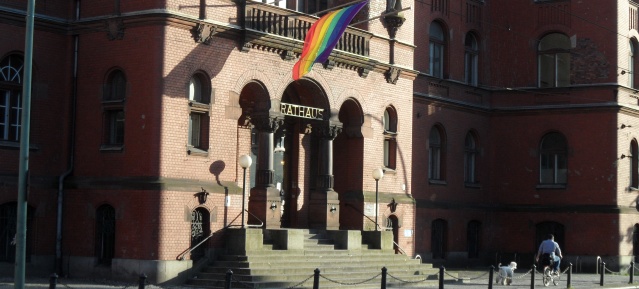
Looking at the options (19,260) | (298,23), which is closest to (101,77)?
(298,23)

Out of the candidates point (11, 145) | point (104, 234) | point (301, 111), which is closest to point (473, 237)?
point (301, 111)

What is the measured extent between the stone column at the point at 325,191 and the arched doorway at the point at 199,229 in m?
4.98

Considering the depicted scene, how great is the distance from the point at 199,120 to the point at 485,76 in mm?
18971

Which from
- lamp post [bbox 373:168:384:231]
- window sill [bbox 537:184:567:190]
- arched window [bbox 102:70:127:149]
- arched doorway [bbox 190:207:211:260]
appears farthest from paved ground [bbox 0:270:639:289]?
window sill [bbox 537:184:567:190]

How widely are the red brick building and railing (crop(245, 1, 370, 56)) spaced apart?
79mm

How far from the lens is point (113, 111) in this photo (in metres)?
29.5

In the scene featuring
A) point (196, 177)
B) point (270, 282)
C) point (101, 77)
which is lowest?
point (270, 282)

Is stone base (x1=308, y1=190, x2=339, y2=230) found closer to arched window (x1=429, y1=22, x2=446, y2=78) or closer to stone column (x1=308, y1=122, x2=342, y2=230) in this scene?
stone column (x1=308, y1=122, x2=342, y2=230)

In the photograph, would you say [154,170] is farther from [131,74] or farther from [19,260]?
[19,260]

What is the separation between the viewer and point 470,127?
44656 mm

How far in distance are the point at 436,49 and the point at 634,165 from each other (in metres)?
9.53

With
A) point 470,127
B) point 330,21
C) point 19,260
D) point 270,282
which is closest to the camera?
point 19,260

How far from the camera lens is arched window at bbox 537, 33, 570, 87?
4488 cm

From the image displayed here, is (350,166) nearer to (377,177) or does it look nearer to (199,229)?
(377,177)
